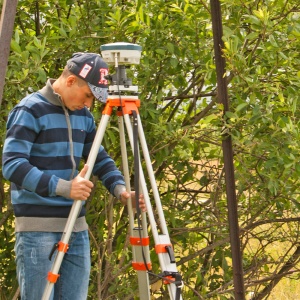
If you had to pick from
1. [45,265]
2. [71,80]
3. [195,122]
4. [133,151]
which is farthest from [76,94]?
[195,122]

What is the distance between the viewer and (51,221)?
13.3 ft

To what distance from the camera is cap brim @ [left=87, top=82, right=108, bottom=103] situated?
4.03 metres

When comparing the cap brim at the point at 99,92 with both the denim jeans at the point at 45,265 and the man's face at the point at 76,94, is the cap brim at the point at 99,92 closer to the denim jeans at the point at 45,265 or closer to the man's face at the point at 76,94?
the man's face at the point at 76,94

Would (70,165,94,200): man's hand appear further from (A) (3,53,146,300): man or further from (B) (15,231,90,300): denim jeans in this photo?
(B) (15,231,90,300): denim jeans

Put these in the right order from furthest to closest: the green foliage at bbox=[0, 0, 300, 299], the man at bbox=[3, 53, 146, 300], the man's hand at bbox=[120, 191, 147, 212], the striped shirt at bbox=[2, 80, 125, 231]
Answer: the green foliage at bbox=[0, 0, 300, 299] → the man's hand at bbox=[120, 191, 147, 212] → the man at bbox=[3, 53, 146, 300] → the striped shirt at bbox=[2, 80, 125, 231]

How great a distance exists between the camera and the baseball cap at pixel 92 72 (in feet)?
13.2

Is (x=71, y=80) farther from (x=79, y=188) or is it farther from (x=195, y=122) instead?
(x=195, y=122)

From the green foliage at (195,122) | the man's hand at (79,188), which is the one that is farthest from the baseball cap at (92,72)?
the green foliage at (195,122)

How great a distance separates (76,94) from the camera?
404 cm

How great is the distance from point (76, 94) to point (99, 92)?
0.10 metres

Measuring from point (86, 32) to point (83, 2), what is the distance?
0.66ft

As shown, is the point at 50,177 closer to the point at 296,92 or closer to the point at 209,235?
the point at 296,92

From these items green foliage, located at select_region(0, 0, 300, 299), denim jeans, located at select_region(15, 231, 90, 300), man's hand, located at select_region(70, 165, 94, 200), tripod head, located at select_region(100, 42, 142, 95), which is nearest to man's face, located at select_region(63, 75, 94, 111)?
tripod head, located at select_region(100, 42, 142, 95)

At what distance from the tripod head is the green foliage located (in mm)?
695
